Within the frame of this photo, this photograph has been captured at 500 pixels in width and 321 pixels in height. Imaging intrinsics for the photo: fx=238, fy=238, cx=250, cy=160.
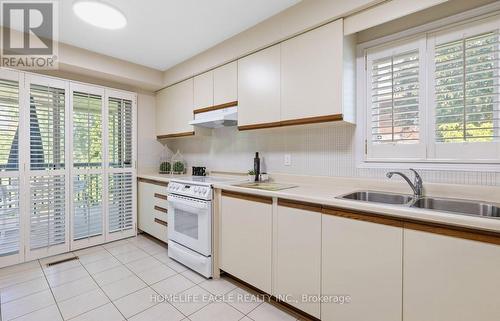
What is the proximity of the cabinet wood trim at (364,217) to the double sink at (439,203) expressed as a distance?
0.46 ft

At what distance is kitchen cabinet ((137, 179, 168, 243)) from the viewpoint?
292 centimetres

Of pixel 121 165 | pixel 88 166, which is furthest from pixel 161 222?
pixel 88 166

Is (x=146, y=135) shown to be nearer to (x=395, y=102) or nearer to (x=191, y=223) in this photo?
(x=191, y=223)

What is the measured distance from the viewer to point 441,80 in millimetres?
1617

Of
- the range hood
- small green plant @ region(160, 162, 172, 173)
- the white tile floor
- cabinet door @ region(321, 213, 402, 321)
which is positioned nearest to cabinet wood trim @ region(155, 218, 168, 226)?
the white tile floor

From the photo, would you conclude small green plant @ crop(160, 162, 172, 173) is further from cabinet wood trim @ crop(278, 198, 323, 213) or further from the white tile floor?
cabinet wood trim @ crop(278, 198, 323, 213)

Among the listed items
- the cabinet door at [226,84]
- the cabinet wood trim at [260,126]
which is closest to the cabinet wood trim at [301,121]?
the cabinet wood trim at [260,126]

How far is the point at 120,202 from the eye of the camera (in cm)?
321

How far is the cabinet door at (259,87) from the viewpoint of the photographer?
85.0 inches

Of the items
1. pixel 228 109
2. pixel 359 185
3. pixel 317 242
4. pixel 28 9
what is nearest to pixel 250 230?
pixel 317 242

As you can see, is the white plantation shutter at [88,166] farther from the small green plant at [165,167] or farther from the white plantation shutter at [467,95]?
the white plantation shutter at [467,95]

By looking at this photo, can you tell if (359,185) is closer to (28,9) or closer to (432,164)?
(432,164)

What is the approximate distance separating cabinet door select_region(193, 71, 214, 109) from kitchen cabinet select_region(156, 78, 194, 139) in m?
0.12

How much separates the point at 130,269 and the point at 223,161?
1545 mm
